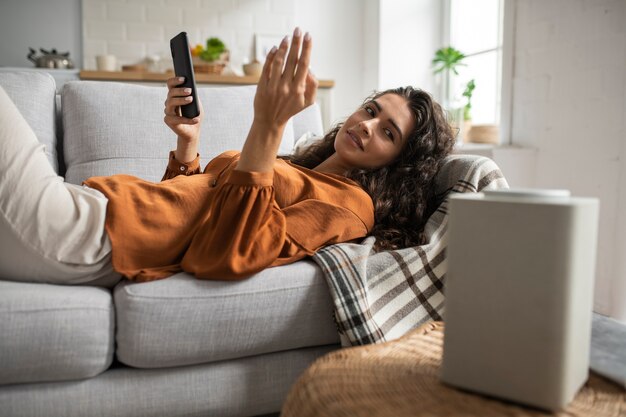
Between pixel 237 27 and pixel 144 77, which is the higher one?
pixel 237 27

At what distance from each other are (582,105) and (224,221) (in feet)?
5.97

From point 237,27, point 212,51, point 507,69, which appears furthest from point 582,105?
point 237,27

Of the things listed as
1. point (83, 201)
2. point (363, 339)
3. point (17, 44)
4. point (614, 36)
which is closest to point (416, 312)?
point (363, 339)

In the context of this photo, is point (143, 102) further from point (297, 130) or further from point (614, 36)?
point (614, 36)

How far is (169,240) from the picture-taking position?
4.34 ft

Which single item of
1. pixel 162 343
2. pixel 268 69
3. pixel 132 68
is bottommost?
pixel 162 343

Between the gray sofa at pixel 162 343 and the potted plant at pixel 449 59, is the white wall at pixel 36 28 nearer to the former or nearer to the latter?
the potted plant at pixel 449 59

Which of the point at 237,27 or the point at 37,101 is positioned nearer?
the point at 37,101

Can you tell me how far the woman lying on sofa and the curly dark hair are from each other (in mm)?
31

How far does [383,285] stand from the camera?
137 cm

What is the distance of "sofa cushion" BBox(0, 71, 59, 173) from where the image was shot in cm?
180

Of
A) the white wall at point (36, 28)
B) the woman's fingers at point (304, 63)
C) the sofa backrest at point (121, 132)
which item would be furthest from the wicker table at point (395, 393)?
the white wall at point (36, 28)

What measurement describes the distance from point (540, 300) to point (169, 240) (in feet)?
2.75

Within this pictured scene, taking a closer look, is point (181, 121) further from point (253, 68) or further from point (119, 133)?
point (253, 68)
